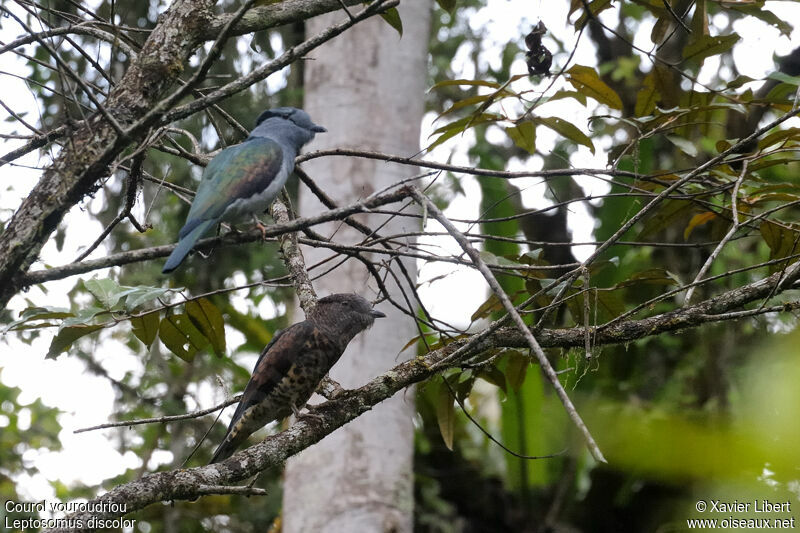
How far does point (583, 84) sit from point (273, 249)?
14.2 feet

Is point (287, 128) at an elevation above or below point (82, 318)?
above

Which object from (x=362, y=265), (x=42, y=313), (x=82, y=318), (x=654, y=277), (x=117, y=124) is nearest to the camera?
(x=117, y=124)

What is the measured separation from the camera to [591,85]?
116 inches

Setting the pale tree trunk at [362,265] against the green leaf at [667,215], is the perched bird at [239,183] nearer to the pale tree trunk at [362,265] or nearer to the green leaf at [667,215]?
the green leaf at [667,215]

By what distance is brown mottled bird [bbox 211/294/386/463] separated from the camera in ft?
10.3

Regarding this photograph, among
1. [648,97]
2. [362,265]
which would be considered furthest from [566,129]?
[362,265]

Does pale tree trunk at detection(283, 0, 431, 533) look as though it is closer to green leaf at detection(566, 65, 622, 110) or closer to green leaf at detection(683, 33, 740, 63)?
green leaf at detection(566, 65, 622, 110)

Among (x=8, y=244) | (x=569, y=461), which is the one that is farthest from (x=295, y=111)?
(x=569, y=461)

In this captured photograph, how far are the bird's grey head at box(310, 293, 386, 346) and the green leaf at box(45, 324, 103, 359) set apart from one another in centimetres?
91

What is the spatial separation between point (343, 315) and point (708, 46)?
1816 mm

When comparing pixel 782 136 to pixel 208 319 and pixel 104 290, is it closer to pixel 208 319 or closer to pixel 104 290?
pixel 208 319

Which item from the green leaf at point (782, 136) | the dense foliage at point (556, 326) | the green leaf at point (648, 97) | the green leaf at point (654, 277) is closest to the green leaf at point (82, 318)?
the dense foliage at point (556, 326)

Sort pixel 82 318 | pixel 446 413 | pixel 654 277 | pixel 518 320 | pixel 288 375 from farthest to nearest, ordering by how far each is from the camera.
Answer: pixel 446 413
pixel 288 375
pixel 654 277
pixel 82 318
pixel 518 320

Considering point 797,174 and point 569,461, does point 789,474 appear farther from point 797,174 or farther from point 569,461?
point 797,174
